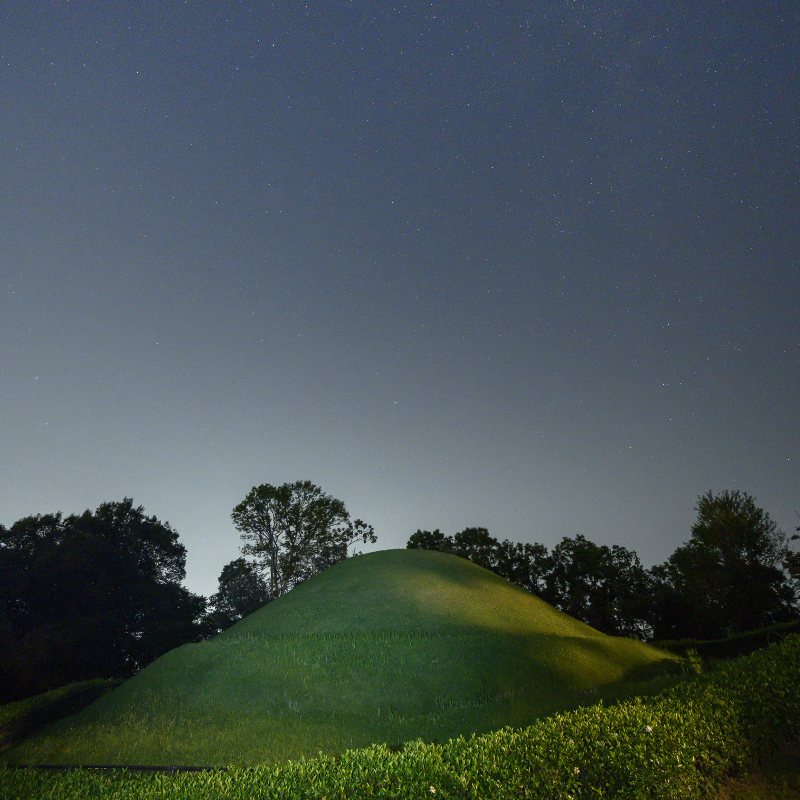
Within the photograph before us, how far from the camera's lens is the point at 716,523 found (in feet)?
186

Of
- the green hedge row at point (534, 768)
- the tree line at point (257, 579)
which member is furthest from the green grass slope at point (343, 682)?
the tree line at point (257, 579)

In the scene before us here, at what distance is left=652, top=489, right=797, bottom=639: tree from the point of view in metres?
52.1

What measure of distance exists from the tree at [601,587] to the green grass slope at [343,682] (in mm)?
27061

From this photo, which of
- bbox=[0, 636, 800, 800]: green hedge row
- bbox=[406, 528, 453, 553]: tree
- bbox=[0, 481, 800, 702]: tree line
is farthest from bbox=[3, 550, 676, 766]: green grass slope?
bbox=[406, 528, 453, 553]: tree

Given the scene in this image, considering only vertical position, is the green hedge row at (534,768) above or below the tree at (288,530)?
below

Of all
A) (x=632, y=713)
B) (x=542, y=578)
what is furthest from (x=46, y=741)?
(x=542, y=578)

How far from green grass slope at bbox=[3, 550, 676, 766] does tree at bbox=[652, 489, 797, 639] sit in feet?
79.2

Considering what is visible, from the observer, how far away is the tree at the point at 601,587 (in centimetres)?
6056

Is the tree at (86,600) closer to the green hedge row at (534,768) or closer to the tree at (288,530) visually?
the tree at (288,530)

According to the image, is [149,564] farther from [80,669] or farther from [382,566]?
[382,566]

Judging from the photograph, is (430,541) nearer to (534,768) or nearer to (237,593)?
(237,593)

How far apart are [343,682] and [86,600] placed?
119 feet

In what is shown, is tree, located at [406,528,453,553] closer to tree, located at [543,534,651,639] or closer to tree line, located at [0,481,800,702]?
tree line, located at [0,481,800,702]

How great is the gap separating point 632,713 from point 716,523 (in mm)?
54893
